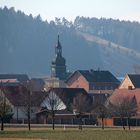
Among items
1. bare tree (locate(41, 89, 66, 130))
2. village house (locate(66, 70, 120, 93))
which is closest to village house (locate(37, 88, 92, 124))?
bare tree (locate(41, 89, 66, 130))

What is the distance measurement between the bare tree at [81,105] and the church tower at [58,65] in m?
53.1

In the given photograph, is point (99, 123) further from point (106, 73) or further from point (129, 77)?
point (106, 73)

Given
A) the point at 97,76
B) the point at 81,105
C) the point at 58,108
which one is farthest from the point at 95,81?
the point at 81,105

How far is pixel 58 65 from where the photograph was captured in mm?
160750

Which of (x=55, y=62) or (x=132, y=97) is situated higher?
(x=55, y=62)

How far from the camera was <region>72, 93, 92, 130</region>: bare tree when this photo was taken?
98.5 meters

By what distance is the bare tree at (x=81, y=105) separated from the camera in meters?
98.5

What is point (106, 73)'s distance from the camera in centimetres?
16462

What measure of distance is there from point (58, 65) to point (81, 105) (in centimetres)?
6140

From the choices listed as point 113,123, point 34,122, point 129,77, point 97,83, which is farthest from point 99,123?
point 97,83

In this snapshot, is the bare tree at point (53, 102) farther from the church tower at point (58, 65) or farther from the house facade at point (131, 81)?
the church tower at point (58, 65)

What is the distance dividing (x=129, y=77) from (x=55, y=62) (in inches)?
825

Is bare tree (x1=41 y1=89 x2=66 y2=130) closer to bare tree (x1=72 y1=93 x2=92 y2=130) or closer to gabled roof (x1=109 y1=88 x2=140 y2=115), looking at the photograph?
bare tree (x1=72 y1=93 x2=92 y2=130)

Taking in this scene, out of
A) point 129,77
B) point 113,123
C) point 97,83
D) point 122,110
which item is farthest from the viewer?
point 97,83
